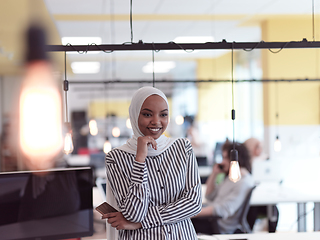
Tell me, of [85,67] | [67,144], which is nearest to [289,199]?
[67,144]

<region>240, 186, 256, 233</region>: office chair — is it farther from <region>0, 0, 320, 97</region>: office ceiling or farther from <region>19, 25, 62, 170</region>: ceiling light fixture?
<region>19, 25, 62, 170</region>: ceiling light fixture

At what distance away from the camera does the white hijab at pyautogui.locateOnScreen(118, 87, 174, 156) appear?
1.56 metres

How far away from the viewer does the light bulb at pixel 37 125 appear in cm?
767

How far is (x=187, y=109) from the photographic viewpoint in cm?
1323

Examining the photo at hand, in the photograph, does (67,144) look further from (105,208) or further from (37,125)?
(37,125)

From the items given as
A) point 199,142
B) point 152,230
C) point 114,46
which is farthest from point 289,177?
point 152,230

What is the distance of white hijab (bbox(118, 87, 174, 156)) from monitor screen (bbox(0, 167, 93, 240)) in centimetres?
37

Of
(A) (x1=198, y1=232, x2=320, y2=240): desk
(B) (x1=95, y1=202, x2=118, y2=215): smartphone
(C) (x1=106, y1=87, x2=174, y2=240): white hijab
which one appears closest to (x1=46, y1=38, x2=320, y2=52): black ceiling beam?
(C) (x1=106, y1=87, x2=174, y2=240): white hijab

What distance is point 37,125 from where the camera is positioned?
306 inches

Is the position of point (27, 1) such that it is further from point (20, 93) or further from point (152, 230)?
point (20, 93)

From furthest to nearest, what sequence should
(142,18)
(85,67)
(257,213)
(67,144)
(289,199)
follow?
(85,67) → (142,18) → (257,213) → (289,199) → (67,144)

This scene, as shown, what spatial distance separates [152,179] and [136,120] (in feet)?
0.84

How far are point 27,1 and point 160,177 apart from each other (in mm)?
3134

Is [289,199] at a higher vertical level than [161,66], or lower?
lower
